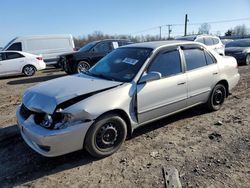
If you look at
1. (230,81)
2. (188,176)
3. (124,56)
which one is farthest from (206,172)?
(230,81)

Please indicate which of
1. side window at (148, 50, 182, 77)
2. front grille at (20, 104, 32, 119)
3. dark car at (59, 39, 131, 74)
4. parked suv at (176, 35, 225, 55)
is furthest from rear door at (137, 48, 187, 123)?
→ parked suv at (176, 35, 225, 55)

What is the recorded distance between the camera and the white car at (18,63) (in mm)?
13423

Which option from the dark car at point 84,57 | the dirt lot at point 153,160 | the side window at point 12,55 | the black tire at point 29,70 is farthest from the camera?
the black tire at point 29,70

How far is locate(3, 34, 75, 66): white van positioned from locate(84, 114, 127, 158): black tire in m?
13.5

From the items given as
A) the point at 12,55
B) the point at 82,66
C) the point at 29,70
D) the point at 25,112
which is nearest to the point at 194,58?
the point at 25,112

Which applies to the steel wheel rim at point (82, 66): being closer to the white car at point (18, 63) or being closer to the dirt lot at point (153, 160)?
the white car at point (18, 63)

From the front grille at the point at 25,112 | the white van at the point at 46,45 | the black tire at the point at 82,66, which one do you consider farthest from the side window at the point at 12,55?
the front grille at the point at 25,112

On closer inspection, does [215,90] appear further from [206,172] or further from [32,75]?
[32,75]

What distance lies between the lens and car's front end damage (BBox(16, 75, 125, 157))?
3.64m

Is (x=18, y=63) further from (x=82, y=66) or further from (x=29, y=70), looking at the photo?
(x=82, y=66)

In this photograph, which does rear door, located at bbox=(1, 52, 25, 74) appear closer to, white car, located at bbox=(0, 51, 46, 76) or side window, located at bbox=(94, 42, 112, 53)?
white car, located at bbox=(0, 51, 46, 76)

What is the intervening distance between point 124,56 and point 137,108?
120cm

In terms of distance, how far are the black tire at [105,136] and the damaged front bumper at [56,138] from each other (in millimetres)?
121

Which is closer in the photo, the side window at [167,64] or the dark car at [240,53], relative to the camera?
the side window at [167,64]
